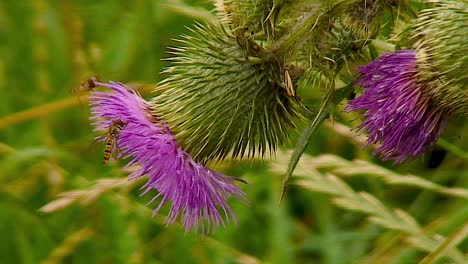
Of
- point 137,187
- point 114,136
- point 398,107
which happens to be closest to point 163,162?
point 114,136

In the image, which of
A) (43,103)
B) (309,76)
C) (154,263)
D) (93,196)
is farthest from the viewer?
(43,103)

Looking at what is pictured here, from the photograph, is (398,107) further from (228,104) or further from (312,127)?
(228,104)

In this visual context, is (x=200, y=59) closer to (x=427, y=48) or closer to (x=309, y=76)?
(x=309, y=76)

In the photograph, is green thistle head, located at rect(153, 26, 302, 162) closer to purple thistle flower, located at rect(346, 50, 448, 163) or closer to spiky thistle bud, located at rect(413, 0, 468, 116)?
purple thistle flower, located at rect(346, 50, 448, 163)

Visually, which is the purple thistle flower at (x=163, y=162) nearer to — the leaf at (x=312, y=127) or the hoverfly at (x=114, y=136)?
the hoverfly at (x=114, y=136)

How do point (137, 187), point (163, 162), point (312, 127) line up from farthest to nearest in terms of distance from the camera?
1. point (137, 187)
2. point (163, 162)
3. point (312, 127)

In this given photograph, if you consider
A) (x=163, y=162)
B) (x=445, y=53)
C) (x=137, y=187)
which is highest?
(x=445, y=53)

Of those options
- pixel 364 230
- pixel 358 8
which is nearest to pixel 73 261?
pixel 364 230
